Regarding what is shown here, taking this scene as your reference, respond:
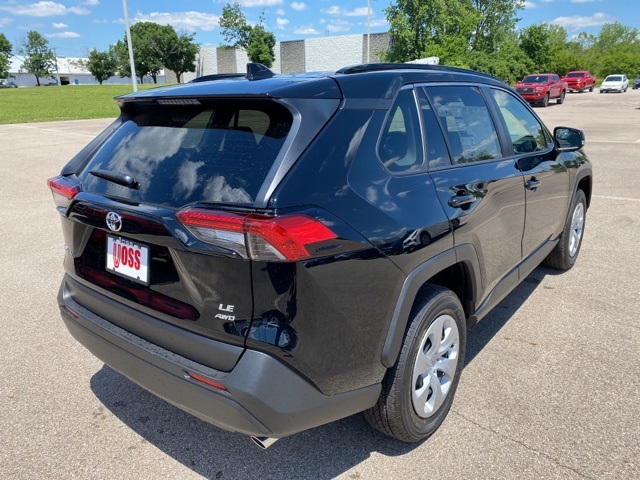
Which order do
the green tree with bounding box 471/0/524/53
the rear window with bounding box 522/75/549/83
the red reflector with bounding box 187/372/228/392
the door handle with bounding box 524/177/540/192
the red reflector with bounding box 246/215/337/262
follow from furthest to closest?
1. the green tree with bounding box 471/0/524/53
2. the rear window with bounding box 522/75/549/83
3. the door handle with bounding box 524/177/540/192
4. the red reflector with bounding box 187/372/228/392
5. the red reflector with bounding box 246/215/337/262

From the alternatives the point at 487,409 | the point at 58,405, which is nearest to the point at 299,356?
the point at 487,409

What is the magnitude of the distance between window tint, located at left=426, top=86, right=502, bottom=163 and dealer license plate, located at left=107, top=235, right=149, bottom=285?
65.9 inches

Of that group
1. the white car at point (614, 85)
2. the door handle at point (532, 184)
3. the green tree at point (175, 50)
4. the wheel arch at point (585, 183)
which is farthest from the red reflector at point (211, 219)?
the green tree at point (175, 50)

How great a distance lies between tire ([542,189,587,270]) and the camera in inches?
180

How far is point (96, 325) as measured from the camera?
240cm

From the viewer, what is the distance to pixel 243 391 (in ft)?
5.99

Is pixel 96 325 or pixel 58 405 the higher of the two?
pixel 96 325

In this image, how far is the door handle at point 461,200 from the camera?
254cm

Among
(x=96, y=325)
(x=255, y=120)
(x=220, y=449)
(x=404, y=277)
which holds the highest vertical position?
(x=255, y=120)

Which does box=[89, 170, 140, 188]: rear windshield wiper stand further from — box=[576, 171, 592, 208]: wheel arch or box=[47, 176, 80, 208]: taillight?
box=[576, 171, 592, 208]: wheel arch

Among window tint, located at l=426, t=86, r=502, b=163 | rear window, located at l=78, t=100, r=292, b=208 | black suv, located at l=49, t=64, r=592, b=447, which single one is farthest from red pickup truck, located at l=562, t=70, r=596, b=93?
rear window, located at l=78, t=100, r=292, b=208

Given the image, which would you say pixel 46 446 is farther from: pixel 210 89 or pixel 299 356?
pixel 210 89

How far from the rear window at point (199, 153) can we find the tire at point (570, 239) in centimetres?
346

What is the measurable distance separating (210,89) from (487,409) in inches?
87.0
